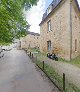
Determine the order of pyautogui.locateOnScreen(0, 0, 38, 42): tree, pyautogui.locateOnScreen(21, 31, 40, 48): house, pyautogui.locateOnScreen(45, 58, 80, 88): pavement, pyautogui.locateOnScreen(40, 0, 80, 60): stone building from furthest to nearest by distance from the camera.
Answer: pyautogui.locateOnScreen(21, 31, 40, 48): house, pyautogui.locateOnScreen(40, 0, 80, 60): stone building, pyautogui.locateOnScreen(0, 0, 38, 42): tree, pyautogui.locateOnScreen(45, 58, 80, 88): pavement

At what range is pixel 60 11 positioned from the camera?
23.2m

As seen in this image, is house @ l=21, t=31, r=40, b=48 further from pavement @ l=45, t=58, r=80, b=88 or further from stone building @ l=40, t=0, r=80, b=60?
pavement @ l=45, t=58, r=80, b=88

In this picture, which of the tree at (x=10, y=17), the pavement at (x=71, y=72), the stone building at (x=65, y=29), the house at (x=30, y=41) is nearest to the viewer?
the pavement at (x=71, y=72)

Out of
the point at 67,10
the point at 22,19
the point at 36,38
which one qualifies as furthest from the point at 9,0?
the point at 36,38

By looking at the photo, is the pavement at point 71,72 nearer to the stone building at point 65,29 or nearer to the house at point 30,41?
the stone building at point 65,29

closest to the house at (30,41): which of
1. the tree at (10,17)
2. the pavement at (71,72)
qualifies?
the tree at (10,17)

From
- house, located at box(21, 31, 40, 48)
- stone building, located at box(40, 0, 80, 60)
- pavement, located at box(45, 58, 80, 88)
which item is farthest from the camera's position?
house, located at box(21, 31, 40, 48)

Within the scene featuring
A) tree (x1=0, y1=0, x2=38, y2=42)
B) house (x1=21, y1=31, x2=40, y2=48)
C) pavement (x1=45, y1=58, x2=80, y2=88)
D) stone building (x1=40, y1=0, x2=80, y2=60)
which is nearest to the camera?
pavement (x1=45, y1=58, x2=80, y2=88)

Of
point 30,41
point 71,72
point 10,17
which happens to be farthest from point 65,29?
point 30,41

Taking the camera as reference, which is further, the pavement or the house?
the house

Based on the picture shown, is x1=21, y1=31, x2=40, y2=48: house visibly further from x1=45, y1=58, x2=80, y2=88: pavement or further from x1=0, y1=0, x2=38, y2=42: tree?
x1=45, y1=58, x2=80, y2=88: pavement

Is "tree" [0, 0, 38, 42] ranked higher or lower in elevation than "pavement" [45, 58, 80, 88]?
higher

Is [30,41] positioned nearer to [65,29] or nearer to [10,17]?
[65,29]

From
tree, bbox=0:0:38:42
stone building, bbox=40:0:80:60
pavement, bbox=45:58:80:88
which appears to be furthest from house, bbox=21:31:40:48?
pavement, bbox=45:58:80:88
